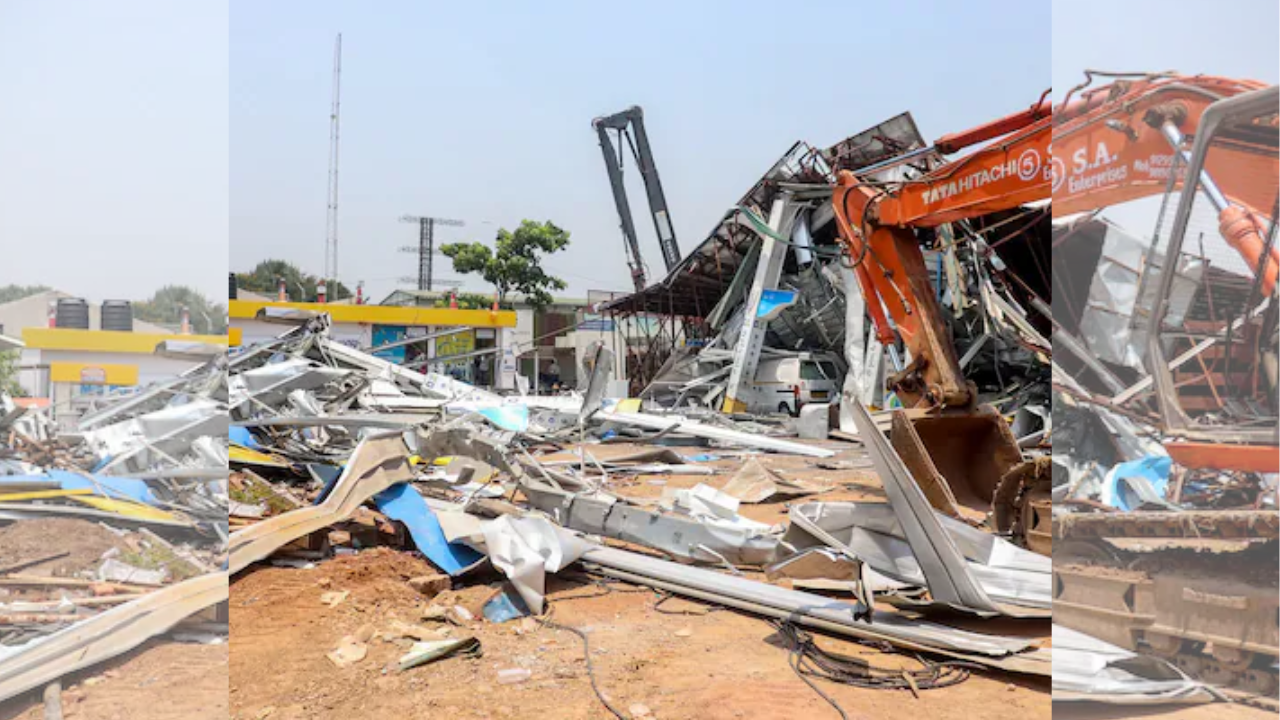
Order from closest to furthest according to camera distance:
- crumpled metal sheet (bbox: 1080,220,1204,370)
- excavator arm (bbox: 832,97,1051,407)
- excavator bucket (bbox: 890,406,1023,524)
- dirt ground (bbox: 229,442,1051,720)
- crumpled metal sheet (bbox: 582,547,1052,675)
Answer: crumpled metal sheet (bbox: 1080,220,1204,370) → dirt ground (bbox: 229,442,1051,720) → crumpled metal sheet (bbox: 582,547,1052,675) → excavator arm (bbox: 832,97,1051,407) → excavator bucket (bbox: 890,406,1023,524)

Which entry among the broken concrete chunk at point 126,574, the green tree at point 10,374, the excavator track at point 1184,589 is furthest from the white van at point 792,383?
the excavator track at point 1184,589

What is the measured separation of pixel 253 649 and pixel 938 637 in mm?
3158

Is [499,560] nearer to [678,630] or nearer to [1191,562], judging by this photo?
[678,630]

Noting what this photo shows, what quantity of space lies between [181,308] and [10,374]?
96 cm

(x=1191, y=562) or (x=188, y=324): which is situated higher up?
(x=188, y=324)

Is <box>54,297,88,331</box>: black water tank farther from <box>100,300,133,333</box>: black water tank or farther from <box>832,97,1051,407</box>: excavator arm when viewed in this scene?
<box>832,97,1051,407</box>: excavator arm

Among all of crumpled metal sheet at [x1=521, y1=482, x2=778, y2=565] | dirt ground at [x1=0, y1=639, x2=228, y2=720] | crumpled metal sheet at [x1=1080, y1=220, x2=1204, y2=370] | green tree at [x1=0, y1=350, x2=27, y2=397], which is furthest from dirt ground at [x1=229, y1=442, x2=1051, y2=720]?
crumpled metal sheet at [x1=1080, y1=220, x2=1204, y2=370]

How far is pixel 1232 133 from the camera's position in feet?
4.34

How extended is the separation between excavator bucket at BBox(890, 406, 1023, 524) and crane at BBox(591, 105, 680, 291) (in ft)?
65.3

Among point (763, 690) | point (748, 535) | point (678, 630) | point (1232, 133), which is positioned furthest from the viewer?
point (748, 535)

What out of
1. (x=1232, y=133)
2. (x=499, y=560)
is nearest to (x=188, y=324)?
(x=1232, y=133)

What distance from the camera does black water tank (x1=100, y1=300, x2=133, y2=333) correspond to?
6.42 feet

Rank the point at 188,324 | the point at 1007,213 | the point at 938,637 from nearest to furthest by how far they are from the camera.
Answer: the point at 188,324, the point at 938,637, the point at 1007,213

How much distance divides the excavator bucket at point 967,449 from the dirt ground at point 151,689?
5.39 m
